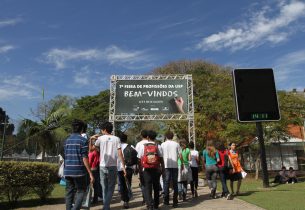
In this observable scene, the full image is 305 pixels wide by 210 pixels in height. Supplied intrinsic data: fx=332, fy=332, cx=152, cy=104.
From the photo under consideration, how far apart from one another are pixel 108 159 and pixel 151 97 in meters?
11.7

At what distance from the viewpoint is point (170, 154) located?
779cm

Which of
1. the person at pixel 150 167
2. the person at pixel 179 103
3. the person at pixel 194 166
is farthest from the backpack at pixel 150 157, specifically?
the person at pixel 179 103

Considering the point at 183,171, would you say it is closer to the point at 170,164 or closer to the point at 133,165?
the point at 170,164

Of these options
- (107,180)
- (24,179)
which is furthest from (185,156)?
(24,179)

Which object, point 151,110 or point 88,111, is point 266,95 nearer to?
point 151,110

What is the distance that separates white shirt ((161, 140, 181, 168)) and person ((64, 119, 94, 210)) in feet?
8.43

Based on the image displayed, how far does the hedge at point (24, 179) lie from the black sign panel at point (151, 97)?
867cm

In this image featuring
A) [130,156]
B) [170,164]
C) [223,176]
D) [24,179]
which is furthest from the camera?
[223,176]

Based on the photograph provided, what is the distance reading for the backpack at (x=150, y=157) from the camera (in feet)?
22.6

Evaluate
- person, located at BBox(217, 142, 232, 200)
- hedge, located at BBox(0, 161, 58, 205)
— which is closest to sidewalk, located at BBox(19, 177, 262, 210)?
person, located at BBox(217, 142, 232, 200)

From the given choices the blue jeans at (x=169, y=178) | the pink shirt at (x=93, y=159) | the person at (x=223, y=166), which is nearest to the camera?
the blue jeans at (x=169, y=178)

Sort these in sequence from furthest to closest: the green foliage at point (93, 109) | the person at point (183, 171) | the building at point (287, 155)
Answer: the green foliage at point (93, 109) → the building at point (287, 155) → the person at point (183, 171)

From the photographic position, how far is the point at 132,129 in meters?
42.1

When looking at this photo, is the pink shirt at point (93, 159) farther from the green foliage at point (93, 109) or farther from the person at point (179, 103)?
the green foliage at point (93, 109)
